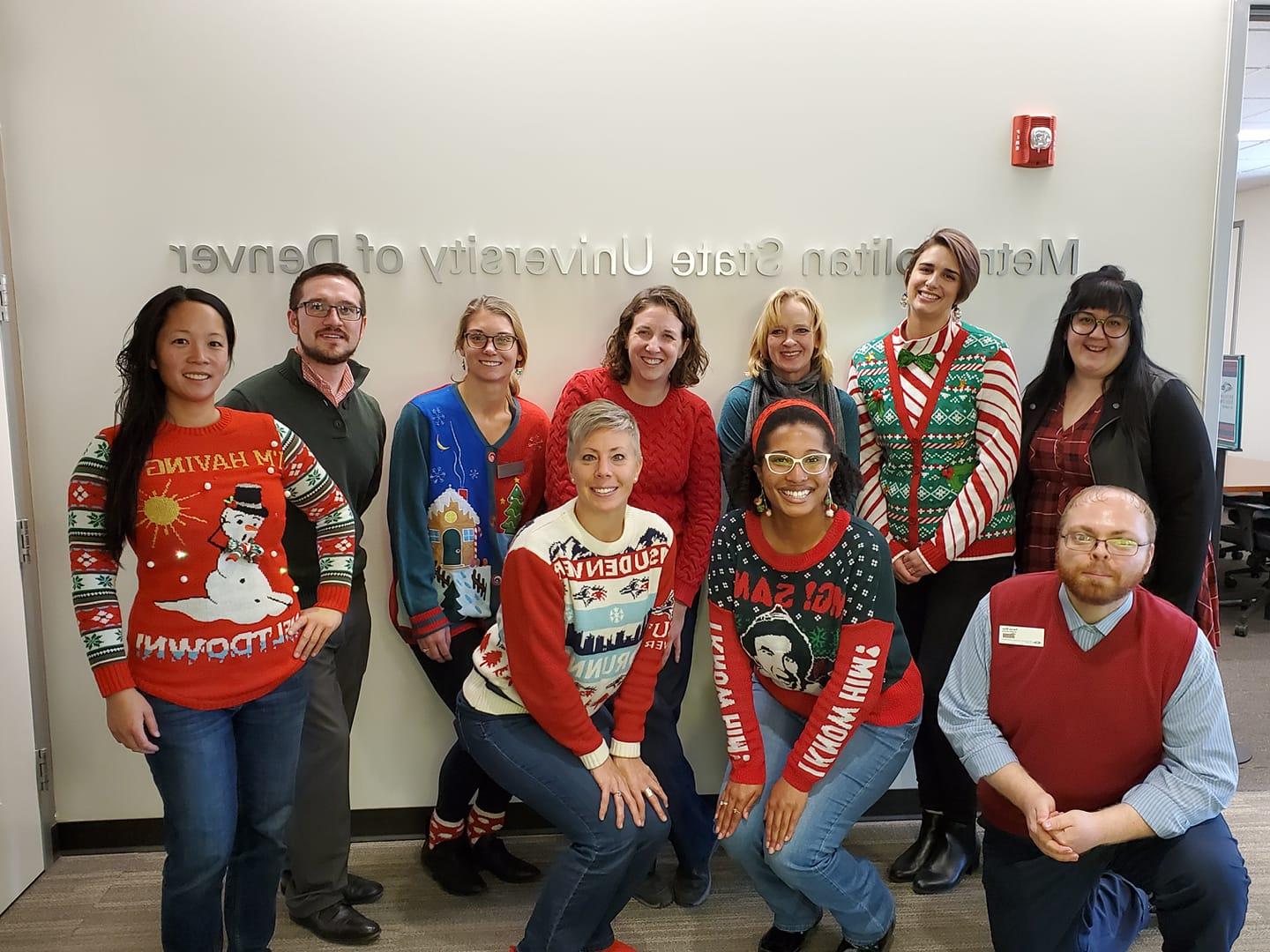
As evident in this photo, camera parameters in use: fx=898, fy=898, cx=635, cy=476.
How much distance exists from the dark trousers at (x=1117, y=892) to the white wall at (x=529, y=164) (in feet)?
5.02

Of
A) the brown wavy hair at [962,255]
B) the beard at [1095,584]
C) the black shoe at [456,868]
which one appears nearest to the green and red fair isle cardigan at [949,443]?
the brown wavy hair at [962,255]

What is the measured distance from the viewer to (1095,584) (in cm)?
181

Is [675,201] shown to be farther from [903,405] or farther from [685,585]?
[685,585]

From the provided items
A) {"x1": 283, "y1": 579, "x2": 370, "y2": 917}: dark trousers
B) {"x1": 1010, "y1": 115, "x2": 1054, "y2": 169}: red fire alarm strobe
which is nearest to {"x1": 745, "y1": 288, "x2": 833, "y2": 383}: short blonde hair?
{"x1": 1010, "y1": 115, "x2": 1054, "y2": 169}: red fire alarm strobe

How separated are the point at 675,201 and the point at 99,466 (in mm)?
1723

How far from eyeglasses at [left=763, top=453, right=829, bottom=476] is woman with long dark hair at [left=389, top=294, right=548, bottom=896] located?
0.78 metres

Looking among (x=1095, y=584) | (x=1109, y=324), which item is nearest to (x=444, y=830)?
(x=1095, y=584)

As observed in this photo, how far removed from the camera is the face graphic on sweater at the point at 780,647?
211cm

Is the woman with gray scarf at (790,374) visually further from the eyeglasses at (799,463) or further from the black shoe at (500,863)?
the black shoe at (500,863)

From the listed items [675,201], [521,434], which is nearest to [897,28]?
[675,201]

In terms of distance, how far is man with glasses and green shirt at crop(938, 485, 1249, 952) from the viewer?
5.90 feet

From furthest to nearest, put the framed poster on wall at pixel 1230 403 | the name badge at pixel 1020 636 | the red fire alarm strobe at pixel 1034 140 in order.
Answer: the framed poster on wall at pixel 1230 403
the red fire alarm strobe at pixel 1034 140
the name badge at pixel 1020 636

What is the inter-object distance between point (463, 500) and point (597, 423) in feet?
2.06

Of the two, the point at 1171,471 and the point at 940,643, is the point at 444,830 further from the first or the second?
the point at 1171,471
